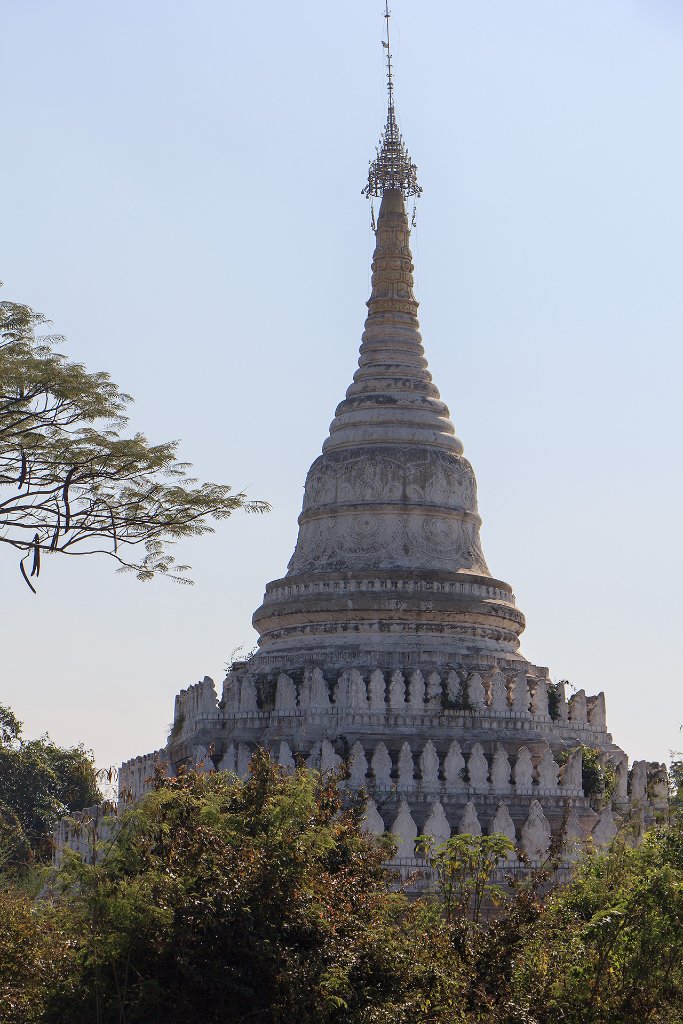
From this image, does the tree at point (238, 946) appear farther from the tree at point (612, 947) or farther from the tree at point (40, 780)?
the tree at point (40, 780)

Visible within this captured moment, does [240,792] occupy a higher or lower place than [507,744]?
lower

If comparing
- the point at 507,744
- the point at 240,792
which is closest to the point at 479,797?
the point at 507,744

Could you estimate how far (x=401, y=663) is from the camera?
118 ft

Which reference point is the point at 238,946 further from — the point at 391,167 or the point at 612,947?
the point at 391,167

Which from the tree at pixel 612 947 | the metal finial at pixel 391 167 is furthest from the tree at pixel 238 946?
the metal finial at pixel 391 167

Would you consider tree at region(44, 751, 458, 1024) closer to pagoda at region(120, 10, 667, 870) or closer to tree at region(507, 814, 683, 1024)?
tree at region(507, 814, 683, 1024)

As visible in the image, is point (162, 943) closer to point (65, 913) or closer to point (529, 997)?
point (65, 913)

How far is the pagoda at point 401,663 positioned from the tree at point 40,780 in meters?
13.9

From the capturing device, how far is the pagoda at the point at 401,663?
32969 mm

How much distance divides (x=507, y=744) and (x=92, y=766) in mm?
23956

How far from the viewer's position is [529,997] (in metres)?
18.1

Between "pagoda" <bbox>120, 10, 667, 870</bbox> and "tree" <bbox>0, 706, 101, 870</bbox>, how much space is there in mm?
13942

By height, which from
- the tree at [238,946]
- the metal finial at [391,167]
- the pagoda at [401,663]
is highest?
the metal finial at [391,167]

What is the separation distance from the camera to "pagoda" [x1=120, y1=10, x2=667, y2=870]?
3297 cm
